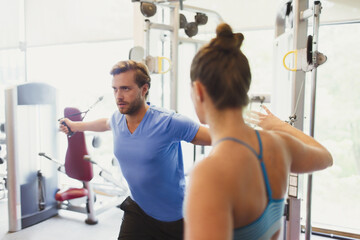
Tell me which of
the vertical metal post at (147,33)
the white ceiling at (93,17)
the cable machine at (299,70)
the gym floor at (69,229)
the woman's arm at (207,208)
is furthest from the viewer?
the white ceiling at (93,17)

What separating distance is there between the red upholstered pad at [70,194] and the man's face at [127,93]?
184cm

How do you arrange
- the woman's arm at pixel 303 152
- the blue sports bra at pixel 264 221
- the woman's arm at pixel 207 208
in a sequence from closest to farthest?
the woman's arm at pixel 207 208 → the blue sports bra at pixel 264 221 → the woman's arm at pixel 303 152

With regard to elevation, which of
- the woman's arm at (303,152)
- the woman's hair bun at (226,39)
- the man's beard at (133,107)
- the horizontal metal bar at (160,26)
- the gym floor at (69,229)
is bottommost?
the gym floor at (69,229)

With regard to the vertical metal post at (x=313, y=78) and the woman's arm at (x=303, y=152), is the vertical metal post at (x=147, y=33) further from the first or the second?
the woman's arm at (x=303, y=152)

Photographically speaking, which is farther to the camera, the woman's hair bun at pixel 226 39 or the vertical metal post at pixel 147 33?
the vertical metal post at pixel 147 33

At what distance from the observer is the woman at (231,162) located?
0.59 metres

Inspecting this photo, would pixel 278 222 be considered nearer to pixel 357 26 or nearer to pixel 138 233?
pixel 138 233

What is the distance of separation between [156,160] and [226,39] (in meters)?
0.90

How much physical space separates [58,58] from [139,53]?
220 centimetres

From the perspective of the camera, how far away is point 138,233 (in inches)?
62.1

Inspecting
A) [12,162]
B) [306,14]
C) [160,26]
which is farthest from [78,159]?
[306,14]

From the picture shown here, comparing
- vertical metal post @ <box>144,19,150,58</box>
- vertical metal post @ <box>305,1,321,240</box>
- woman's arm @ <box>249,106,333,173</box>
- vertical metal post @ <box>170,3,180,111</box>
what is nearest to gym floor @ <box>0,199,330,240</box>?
vertical metal post @ <box>305,1,321,240</box>

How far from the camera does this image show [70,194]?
3115mm

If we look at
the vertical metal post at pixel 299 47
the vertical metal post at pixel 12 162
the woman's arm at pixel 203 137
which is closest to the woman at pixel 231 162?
the woman's arm at pixel 203 137
